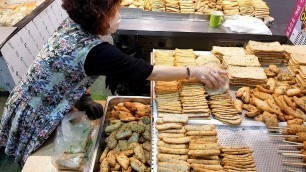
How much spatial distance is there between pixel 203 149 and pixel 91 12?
1.51 m

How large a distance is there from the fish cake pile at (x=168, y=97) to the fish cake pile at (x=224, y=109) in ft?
1.17

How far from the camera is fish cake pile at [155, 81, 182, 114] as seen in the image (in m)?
2.68

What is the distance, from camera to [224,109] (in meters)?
2.68

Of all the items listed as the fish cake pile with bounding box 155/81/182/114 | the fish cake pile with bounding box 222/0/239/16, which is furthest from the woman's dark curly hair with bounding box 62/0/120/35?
the fish cake pile with bounding box 222/0/239/16

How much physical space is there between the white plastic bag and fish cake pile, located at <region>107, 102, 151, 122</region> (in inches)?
17.4

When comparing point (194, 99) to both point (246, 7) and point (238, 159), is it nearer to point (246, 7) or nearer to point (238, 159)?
point (238, 159)

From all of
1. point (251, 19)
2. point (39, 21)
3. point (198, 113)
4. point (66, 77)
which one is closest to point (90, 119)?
point (66, 77)

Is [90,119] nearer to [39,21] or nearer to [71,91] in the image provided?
[71,91]

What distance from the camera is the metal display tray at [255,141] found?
2.29 m

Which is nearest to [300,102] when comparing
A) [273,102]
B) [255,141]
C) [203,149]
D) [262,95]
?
[273,102]

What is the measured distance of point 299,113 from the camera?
2.76 metres

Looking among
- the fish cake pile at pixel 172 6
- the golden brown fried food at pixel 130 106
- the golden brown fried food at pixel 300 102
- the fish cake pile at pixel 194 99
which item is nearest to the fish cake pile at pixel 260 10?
the fish cake pile at pixel 172 6

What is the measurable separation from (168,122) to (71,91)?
97cm

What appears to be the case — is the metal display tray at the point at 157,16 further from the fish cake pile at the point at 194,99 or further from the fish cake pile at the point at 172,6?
the fish cake pile at the point at 194,99
